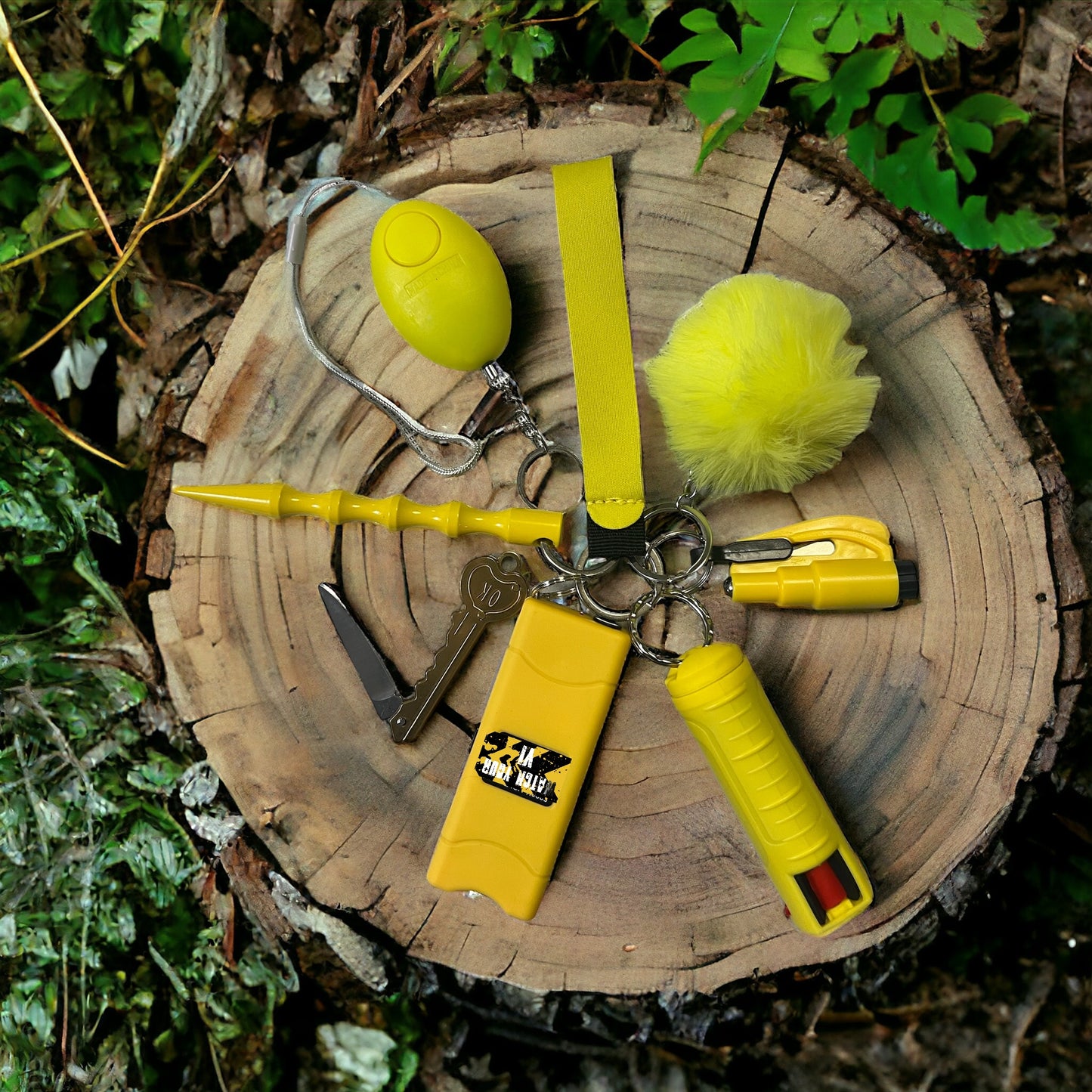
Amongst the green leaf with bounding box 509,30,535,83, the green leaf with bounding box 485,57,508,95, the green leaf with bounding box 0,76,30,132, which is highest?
the green leaf with bounding box 509,30,535,83

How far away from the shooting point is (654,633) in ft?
5.13

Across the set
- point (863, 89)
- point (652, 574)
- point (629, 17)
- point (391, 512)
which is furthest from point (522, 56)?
point (652, 574)

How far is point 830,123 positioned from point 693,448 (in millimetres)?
582

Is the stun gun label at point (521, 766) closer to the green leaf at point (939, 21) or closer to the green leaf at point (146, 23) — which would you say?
the green leaf at point (939, 21)

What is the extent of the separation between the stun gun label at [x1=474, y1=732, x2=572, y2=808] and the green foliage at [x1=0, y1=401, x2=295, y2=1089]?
2.57ft

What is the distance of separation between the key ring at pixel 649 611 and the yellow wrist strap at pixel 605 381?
3.5 inches

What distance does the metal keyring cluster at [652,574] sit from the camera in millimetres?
1507

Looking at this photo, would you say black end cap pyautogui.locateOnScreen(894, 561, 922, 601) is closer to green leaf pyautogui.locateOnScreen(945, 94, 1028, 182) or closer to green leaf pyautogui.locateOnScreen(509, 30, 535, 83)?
green leaf pyautogui.locateOnScreen(945, 94, 1028, 182)

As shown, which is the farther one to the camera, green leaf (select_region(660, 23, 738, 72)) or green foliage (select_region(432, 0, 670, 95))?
green foliage (select_region(432, 0, 670, 95))

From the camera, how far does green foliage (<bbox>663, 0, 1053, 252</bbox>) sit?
1.36 meters

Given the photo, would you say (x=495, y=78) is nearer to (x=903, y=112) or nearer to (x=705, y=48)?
(x=705, y=48)

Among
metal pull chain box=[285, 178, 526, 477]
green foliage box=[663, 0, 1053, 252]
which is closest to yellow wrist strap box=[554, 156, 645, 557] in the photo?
metal pull chain box=[285, 178, 526, 477]

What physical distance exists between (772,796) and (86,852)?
1452 millimetres

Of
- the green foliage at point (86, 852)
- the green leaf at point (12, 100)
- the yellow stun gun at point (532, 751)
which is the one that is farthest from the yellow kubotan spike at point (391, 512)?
the green leaf at point (12, 100)
